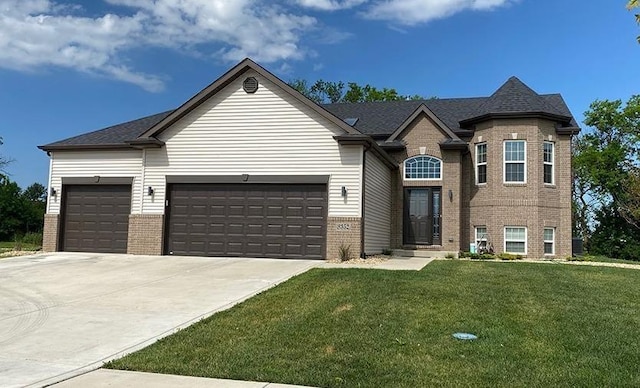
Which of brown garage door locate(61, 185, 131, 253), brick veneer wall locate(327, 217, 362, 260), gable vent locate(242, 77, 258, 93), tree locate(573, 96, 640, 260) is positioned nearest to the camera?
brick veneer wall locate(327, 217, 362, 260)

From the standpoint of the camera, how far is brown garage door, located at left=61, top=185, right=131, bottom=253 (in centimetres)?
1817

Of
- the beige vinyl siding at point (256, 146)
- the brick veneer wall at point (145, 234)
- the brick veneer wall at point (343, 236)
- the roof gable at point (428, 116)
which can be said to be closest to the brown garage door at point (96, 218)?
the brick veneer wall at point (145, 234)

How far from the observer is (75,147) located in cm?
1877

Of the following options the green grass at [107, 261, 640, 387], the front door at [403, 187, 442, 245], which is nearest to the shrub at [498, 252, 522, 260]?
the front door at [403, 187, 442, 245]

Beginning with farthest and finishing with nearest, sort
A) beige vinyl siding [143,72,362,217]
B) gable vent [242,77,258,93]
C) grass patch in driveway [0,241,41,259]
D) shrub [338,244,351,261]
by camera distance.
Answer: grass patch in driveway [0,241,41,259] → gable vent [242,77,258,93] → beige vinyl siding [143,72,362,217] → shrub [338,244,351,261]

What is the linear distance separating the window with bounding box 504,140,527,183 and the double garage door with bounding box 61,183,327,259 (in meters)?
7.49

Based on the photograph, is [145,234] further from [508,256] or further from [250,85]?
[508,256]

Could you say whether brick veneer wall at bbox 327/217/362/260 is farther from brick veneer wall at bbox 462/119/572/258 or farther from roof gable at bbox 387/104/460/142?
brick veneer wall at bbox 462/119/572/258

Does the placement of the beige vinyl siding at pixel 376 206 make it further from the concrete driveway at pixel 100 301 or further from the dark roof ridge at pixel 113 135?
the dark roof ridge at pixel 113 135

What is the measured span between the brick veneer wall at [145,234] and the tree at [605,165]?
22515 mm

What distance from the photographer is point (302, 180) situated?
1645 cm

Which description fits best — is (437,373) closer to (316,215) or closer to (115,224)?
(316,215)

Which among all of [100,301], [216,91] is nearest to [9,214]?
[216,91]

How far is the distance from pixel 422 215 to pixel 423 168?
179 cm
